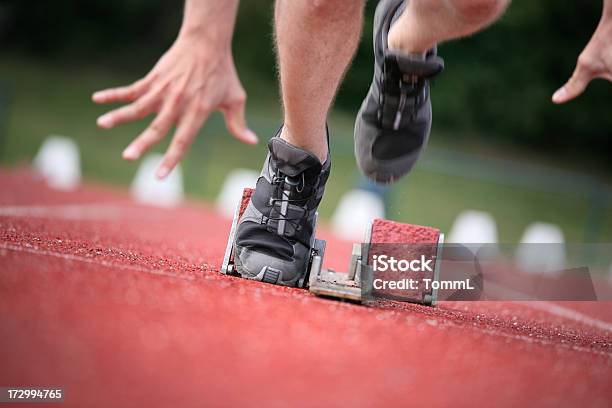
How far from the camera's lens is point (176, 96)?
255cm

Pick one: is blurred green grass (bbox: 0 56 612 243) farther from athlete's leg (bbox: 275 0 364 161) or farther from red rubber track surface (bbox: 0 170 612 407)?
red rubber track surface (bbox: 0 170 612 407)

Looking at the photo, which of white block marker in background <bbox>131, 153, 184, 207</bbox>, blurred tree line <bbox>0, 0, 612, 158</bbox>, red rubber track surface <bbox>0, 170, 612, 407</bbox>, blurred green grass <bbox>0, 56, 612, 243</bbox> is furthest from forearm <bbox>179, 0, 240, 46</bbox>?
blurred tree line <bbox>0, 0, 612, 158</bbox>

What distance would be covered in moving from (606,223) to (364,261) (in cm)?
953

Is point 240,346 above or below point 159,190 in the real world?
below

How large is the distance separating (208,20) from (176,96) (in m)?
0.29

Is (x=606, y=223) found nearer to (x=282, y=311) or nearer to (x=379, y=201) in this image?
(x=379, y=201)

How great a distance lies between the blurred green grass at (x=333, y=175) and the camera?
11523 millimetres

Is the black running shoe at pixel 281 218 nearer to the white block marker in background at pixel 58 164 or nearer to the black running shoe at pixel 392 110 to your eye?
the black running shoe at pixel 392 110

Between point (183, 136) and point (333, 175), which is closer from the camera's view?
point (183, 136)

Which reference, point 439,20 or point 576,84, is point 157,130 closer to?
point 439,20

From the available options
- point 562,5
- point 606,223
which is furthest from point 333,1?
point 562,5

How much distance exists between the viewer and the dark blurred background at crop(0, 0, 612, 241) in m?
12.2

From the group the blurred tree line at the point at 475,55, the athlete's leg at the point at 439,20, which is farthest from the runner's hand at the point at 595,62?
the blurred tree line at the point at 475,55

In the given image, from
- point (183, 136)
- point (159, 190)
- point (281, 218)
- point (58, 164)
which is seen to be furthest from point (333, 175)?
point (281, 218)
